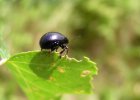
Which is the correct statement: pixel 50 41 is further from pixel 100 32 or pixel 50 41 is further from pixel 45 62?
pixel 100 32

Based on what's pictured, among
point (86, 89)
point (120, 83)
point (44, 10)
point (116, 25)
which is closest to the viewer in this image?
point (86, 89)

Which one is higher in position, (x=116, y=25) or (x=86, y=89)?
(x=116, y=25)

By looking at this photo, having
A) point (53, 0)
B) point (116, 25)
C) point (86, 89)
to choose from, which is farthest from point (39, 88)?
point (116, 25)

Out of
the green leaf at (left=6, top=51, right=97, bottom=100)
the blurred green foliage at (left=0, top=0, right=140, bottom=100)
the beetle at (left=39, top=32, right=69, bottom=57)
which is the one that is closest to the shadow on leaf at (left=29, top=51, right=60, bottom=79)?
the green leaf at (left=6, top=51, right=97, bottom=100)

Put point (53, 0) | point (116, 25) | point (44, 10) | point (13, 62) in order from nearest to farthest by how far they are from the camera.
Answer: point (13, 62) → point (53, 0) → point (44, 10) → point (116, 25)

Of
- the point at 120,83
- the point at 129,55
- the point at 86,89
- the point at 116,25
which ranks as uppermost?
the point at 116,25

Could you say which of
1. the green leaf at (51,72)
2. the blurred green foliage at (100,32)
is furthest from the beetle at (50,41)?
the blurred green foliage at (100,32)

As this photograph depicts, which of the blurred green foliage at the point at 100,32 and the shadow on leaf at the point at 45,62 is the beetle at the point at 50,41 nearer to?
the shadow on leaf at the point at 45,62

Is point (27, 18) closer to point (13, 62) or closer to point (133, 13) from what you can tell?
point (133, 13)
